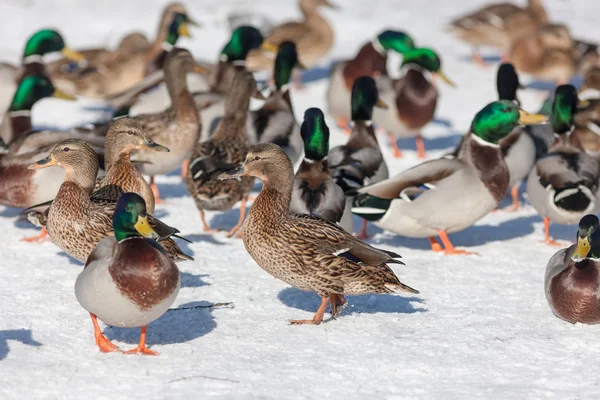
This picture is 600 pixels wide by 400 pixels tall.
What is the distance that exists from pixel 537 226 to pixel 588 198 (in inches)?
39.2

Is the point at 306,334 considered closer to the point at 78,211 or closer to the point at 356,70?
the point at 78,211

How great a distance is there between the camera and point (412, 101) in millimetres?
10203

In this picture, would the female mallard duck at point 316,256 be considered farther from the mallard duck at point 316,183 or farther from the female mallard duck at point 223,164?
the female mallard duck at point 223,164

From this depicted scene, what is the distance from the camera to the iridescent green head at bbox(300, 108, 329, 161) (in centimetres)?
669

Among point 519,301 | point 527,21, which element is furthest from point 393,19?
point 519,301

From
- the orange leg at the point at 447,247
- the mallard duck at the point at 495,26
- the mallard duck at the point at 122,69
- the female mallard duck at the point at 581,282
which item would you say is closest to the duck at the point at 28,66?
the mallard duck at the point at 122,69

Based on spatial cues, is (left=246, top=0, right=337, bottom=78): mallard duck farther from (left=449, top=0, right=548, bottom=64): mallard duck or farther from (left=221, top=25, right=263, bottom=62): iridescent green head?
(left=221, top=25, right=263, bottom=62): iridescent green head

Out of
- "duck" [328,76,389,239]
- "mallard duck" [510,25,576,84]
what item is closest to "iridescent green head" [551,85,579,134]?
"duck" [328,76,389,239]

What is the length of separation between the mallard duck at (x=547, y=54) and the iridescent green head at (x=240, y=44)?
4.48 meters

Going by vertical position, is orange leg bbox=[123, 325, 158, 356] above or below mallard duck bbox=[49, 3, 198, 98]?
above

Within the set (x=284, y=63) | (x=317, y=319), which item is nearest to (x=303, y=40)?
(x=284, y=63)

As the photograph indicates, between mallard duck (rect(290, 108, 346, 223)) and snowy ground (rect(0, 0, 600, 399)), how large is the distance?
527 millimetres

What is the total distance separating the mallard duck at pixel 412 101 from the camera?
10188 millimetres

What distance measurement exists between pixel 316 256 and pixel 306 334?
41 cm
